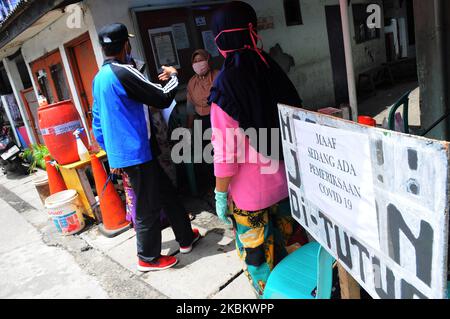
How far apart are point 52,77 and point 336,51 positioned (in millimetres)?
6943

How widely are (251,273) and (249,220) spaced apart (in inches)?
13.9

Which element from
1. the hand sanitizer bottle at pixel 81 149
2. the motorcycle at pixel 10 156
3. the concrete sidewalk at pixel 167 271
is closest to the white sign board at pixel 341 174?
the concrete sidewalk at pixel 167 271

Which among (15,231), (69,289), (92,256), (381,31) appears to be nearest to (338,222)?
(69,289)

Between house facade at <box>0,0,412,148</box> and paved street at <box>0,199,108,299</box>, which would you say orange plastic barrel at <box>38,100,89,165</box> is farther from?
paved street at <box>0,199,108,299</box>

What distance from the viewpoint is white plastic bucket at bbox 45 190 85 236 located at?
4.30 meters

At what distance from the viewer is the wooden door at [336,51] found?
29.9 ft

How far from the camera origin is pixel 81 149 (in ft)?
14.2

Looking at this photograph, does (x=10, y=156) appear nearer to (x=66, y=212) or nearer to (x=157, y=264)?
(x=66, y=212)

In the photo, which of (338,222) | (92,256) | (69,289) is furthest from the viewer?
(92,256)

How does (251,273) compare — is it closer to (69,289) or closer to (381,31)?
(69,289)

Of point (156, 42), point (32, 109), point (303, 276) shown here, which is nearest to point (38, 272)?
point (303, 276)

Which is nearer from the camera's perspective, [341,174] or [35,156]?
[341,174]

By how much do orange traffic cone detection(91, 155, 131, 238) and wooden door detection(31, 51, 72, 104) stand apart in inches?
104

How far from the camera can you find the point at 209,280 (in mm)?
2994
